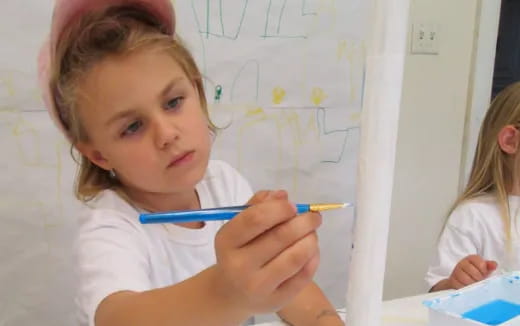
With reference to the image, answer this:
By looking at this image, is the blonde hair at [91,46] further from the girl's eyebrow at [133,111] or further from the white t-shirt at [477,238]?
the white t-shirt at [477,238]

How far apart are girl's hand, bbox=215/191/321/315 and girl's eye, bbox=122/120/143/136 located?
0.26 metres

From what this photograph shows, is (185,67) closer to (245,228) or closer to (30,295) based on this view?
(245,228)

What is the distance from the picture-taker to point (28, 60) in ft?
3.11

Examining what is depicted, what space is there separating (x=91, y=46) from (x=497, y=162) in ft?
2.67

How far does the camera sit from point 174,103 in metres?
0.61

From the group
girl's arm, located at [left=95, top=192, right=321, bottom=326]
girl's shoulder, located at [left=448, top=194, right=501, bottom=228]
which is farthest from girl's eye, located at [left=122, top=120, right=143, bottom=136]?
girl's shoulder, located at [left=448, top=194, right=501, bottom=228]

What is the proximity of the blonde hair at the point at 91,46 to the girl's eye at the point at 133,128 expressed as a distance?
71 mm

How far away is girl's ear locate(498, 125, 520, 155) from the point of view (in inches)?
41.8

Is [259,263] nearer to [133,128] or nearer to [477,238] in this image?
[133,128]

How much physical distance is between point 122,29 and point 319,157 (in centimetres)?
77

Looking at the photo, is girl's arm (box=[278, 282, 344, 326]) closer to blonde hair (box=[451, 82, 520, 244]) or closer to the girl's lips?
the girl's lips

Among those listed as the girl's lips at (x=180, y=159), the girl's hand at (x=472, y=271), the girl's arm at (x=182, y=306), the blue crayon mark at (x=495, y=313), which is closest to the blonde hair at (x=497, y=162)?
the girl's hand at (x=472, y=271)

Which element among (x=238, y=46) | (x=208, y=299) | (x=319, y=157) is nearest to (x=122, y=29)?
(x=208, y=299)

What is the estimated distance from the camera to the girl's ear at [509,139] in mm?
1062
